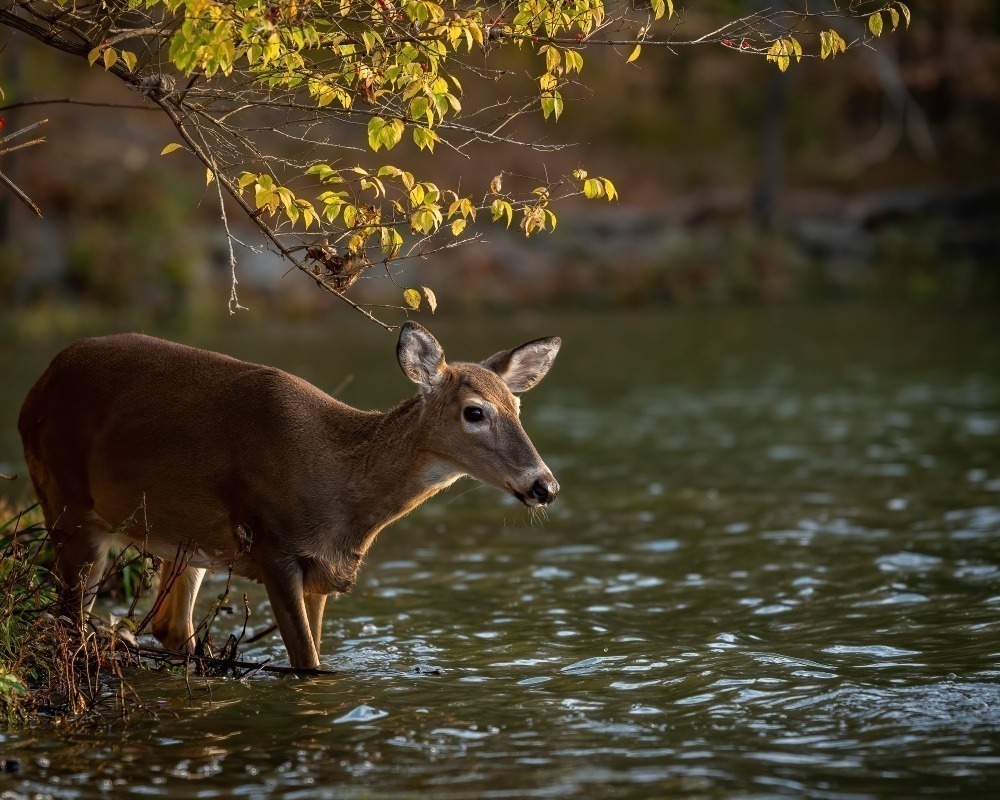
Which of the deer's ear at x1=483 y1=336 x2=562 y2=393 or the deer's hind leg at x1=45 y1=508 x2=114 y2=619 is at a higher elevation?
the deer's ear at x1=483 y1=336 x2=562 y2=393

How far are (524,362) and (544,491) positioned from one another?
1235 mm

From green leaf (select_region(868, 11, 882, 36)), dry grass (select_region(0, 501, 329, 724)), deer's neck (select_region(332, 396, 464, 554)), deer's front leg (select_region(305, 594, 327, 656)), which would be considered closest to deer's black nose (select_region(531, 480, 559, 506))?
deer's neck (select_region(332, 396, 464, 554))

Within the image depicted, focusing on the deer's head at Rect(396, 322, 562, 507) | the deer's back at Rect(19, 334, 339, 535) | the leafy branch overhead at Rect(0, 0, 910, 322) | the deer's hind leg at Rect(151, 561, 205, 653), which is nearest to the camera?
the leafy branch overhead at Rect(0, 0, 910, 322)

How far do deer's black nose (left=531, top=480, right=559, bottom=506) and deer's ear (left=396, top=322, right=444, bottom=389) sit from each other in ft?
3.27

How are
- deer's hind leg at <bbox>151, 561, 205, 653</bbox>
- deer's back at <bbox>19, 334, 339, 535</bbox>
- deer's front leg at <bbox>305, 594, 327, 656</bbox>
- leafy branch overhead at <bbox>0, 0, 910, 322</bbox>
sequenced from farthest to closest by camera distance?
deer's hind leg at <bbox>151, 561, 205, 653</bbox> → deer's front leg at <bbox>305, 594, 327, 656</bbox> → deer's back at <bbox>19, 334, 339, 535</bbox> → leafy branch overhead at <bbox>0, 0, 910, 322</bbox>

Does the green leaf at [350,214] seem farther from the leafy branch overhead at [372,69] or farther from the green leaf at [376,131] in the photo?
the green leaf at [376,131]

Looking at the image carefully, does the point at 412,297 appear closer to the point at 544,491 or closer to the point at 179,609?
the point at 544,491

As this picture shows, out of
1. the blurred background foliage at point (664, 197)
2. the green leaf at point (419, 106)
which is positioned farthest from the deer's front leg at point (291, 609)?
the blurred background foliage at point (664, 197)

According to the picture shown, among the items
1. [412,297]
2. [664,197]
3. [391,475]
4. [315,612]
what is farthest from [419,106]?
[664,197]

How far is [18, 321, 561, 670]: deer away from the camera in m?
8.98

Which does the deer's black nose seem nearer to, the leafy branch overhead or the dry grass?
the leafy branch overhead

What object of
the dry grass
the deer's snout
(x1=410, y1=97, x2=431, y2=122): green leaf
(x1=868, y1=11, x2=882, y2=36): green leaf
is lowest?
the dry grass

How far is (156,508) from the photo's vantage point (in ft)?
30.3

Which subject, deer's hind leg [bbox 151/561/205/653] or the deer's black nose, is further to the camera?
deer's hind leg [bbox 151/561/205/653]
